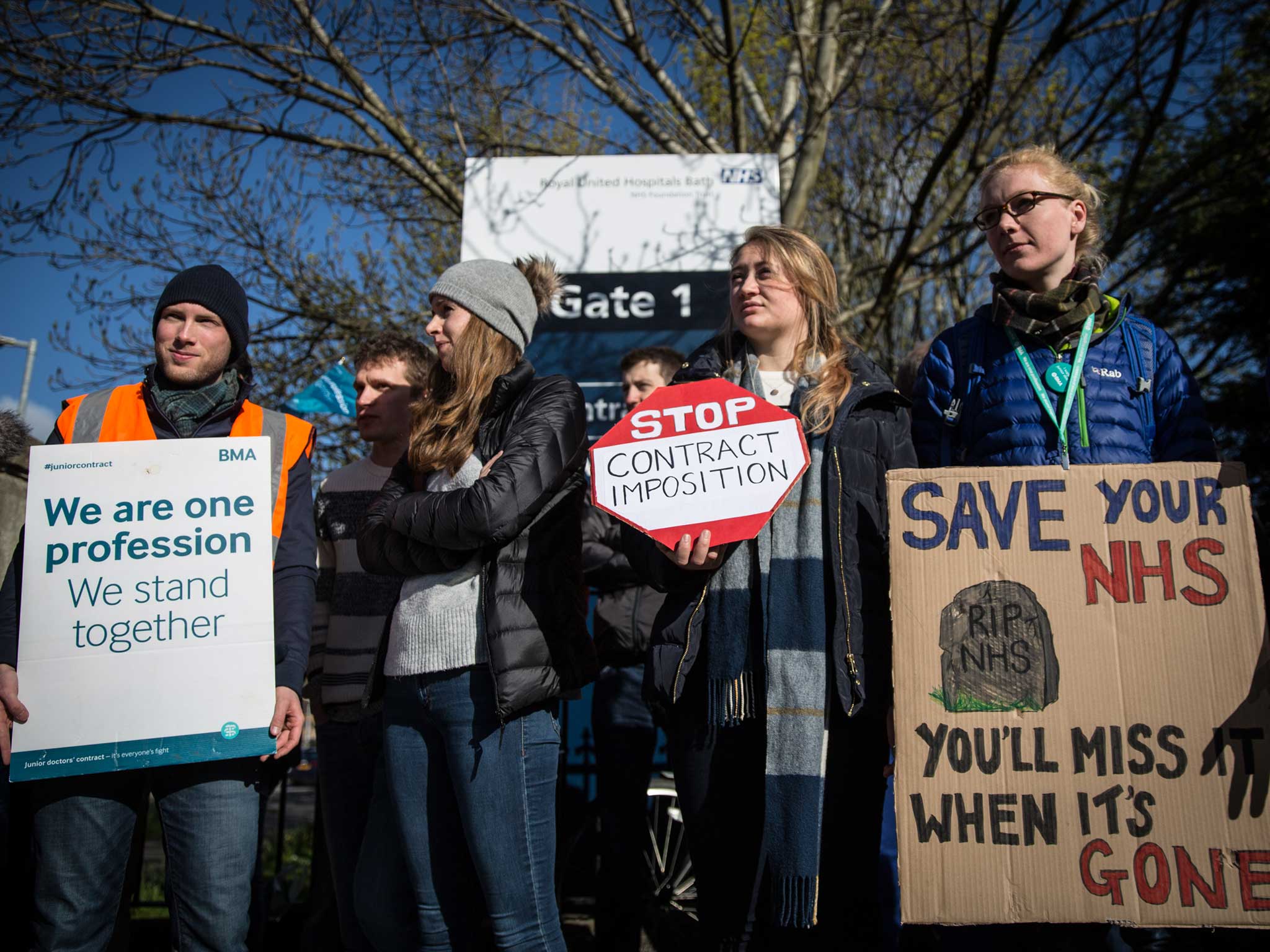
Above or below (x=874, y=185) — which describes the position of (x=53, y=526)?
below

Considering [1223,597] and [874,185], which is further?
[874,185]

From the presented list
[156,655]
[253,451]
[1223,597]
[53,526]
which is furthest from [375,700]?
[1223,597]

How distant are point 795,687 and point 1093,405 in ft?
2.86

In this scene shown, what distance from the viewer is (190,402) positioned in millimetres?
2279

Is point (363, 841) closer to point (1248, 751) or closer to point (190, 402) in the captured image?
point (190, 402)

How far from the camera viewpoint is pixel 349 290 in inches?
298

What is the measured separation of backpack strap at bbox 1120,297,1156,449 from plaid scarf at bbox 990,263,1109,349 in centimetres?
8

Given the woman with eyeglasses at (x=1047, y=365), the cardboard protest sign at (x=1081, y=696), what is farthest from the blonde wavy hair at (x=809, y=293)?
the cardboard protest sign at (x=1081, y=696)

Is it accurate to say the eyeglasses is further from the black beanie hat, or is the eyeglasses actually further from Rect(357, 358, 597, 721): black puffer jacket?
the black beanie hat

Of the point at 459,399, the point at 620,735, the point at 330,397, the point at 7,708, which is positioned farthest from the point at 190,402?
the point at 330,397

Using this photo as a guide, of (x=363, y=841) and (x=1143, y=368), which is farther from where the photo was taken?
(x=363, y=841)

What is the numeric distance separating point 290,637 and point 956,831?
1.51 metres

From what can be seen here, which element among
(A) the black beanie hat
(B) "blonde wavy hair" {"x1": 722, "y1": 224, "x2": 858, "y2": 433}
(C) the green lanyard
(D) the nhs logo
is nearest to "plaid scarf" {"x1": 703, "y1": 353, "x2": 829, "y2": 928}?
(B) "blonde wavy hair" {"x1": 722, "y1": 224, "x2": 858, "y2": 433}

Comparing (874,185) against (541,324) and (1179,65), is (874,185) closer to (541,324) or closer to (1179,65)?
(1179,65)
